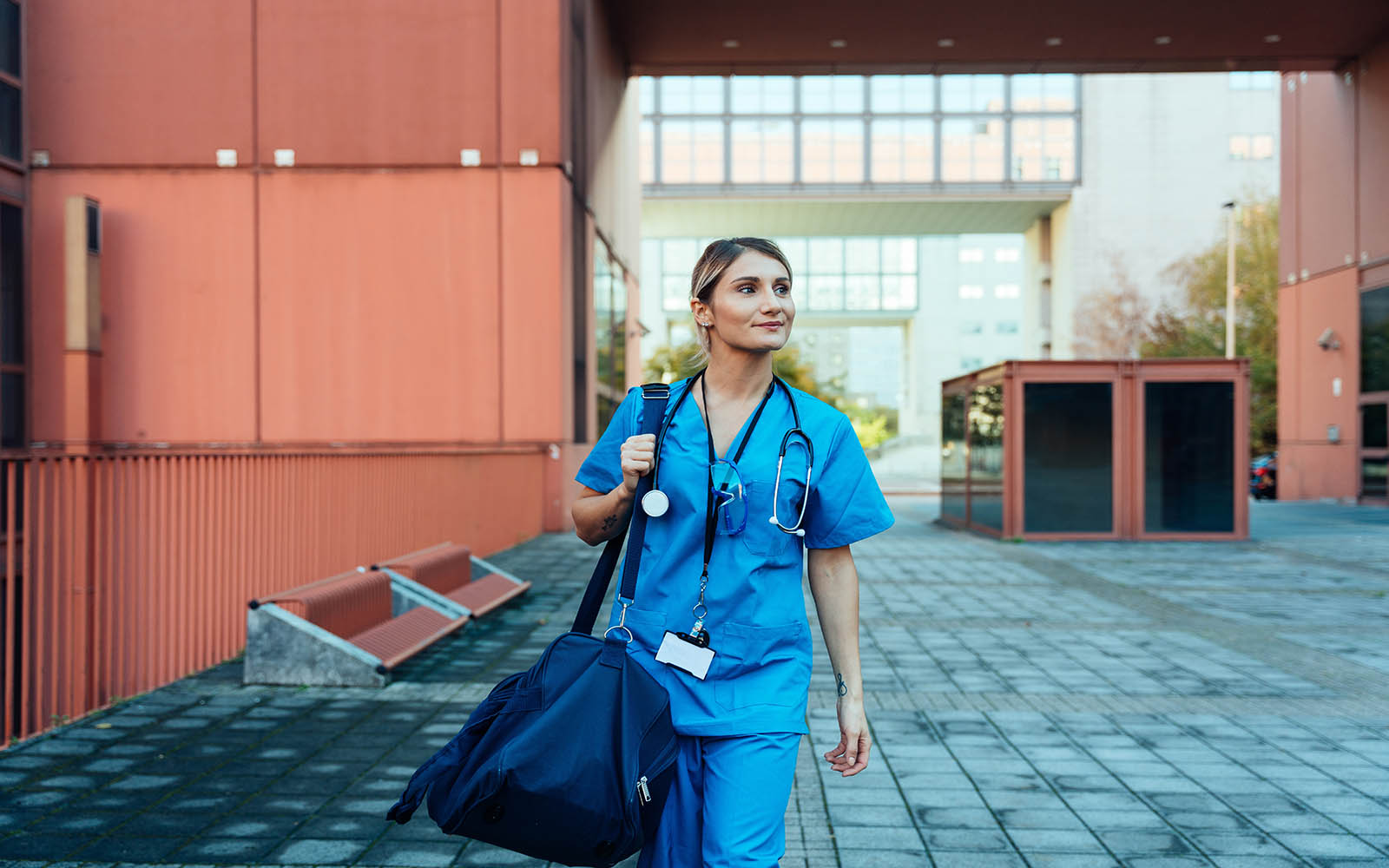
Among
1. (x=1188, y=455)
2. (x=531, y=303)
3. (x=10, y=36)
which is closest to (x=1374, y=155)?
(x=1188, y=455)

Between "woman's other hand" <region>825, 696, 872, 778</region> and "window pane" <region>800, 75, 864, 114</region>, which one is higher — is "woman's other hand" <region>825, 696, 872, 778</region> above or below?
below

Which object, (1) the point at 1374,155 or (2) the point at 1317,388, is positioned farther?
(2) the point at 1317,388

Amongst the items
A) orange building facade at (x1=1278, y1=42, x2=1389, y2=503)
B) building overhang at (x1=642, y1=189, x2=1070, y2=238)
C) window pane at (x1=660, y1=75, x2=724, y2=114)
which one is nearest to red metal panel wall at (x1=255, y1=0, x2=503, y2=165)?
orange building facade at (x1=1278, y1=42, x2=1389, y2=503)

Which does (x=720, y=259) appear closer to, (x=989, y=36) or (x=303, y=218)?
(x=303, y=218)

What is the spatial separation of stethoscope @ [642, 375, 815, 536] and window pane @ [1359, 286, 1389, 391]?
2427cm

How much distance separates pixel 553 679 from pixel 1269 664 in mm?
6335

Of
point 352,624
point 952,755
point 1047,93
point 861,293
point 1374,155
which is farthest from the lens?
point 861,293

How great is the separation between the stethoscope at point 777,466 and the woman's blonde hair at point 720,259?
232 mm

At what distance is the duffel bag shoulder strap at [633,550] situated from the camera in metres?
2.26

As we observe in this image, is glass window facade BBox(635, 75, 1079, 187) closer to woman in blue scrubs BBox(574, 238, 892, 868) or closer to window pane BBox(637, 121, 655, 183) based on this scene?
window pane BBox(637, 121, 655, 183)

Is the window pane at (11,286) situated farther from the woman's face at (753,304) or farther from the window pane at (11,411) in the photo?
the woman's face at (753,304)

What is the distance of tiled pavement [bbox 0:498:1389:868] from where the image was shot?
391 centimetres

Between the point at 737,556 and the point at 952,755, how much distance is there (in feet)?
10.4

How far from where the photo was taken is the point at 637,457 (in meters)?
2.27
